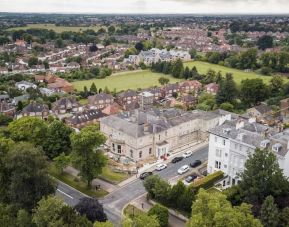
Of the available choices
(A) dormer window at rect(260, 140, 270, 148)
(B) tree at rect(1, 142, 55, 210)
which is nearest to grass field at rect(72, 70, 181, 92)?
(A) dormer window at rect(260, 140, 270, 148)

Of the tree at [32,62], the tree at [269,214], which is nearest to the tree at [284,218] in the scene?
the tree at [269,214]

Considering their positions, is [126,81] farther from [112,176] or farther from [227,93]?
[112,176]

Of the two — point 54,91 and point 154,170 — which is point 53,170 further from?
point 54,91

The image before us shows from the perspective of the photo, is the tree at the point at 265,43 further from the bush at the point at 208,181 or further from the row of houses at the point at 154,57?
the bush at the point at 208,181

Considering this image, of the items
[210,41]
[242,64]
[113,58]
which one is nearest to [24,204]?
[242,64]

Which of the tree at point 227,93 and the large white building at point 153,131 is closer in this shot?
the large white building at point 153,131
